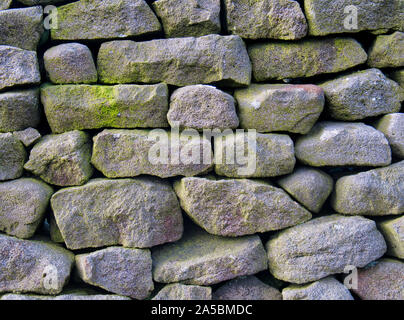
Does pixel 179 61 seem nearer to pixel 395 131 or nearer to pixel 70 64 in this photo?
pixel 70 64

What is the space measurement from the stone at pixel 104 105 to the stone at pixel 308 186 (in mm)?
955

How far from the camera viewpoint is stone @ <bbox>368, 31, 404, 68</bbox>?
2.36m

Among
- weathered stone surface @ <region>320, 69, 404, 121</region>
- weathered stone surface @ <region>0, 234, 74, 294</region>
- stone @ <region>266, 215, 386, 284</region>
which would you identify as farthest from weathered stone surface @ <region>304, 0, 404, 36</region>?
weathered stone surface @ <region>0, 234, 74, 294</region>

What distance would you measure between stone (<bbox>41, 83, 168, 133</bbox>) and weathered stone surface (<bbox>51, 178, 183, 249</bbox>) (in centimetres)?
40

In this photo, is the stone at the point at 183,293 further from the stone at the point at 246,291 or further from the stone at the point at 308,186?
the stone at the point at 308,186

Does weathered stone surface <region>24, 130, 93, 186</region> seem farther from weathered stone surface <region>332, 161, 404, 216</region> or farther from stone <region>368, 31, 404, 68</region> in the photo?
stone <region>368, 31, 404, 68</region>

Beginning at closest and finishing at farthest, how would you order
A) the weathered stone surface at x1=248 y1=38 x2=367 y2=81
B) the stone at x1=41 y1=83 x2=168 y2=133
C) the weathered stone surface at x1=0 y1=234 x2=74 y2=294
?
the weathered stone surface at x1=0 y1=234 x2=74 y2=294, the stone at x1=41 y1=83 x2=168 y2=133, the weathered stone surface at x1=248 y1=38 x2=367 y2=81

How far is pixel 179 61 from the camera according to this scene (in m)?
2.32

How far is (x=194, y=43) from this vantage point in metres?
2.33

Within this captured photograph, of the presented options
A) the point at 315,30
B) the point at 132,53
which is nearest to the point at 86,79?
the point at 132,53

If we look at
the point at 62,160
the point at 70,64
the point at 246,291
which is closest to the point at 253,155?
the point at 246,291

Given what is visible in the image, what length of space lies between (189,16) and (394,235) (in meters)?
1.96

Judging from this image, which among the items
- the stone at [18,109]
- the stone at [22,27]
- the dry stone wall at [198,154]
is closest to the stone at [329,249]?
the dry stone wall at [198,154]

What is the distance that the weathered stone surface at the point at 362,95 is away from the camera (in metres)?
2.32
